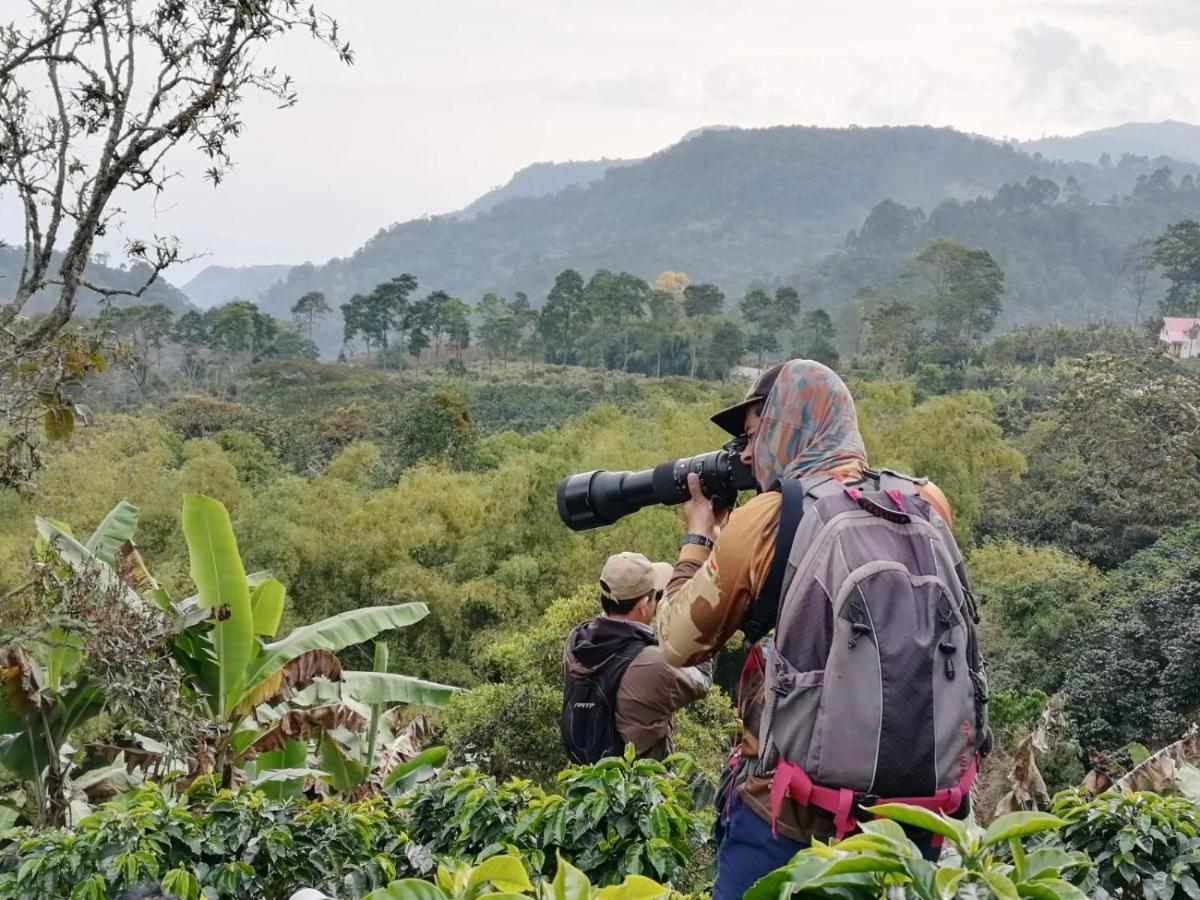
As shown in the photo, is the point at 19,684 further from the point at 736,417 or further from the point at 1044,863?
the point at 1044,863

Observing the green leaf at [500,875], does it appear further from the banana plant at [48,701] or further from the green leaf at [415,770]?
the banana plant at [48,701]

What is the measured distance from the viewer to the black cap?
5.56 ft

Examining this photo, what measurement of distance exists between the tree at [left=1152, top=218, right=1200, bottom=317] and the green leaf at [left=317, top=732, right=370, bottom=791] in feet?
137

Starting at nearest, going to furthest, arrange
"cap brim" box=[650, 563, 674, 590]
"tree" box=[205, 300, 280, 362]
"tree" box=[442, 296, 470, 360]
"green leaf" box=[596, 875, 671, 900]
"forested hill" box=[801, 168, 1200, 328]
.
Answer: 1. "green leaf" box=[596, 875, 671, 900]
2. "cap brim" box=[650, 563, 674, 590]
3. "tree" box=[205, 300, 280, 362]
4. "tree" box=[442, 296, 470, 360]
5. "forested hill" box=[801, 168, 1200, 328]

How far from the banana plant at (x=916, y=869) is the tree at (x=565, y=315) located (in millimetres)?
39831

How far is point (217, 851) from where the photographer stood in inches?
72.6

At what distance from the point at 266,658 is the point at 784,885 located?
3.51 m

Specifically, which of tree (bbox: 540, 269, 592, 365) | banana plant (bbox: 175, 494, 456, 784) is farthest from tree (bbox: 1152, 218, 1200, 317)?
banana plant (bbox: 175, 494, 456, 784)

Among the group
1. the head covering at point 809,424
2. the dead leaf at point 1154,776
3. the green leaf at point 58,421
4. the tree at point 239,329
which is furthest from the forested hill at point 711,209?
the head covering at point 809,424

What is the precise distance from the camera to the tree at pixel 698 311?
39.9 m

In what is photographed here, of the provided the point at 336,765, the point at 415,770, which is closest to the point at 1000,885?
the point at 415,770

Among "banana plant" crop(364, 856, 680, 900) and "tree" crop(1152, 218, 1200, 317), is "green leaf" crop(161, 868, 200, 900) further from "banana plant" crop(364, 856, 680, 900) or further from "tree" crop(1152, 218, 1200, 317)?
"tree" crop(1152, 218, 1200, 317)

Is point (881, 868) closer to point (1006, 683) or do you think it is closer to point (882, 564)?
point (882, 564)

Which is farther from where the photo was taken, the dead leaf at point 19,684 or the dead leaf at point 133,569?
the dead leaf at point 133,569
